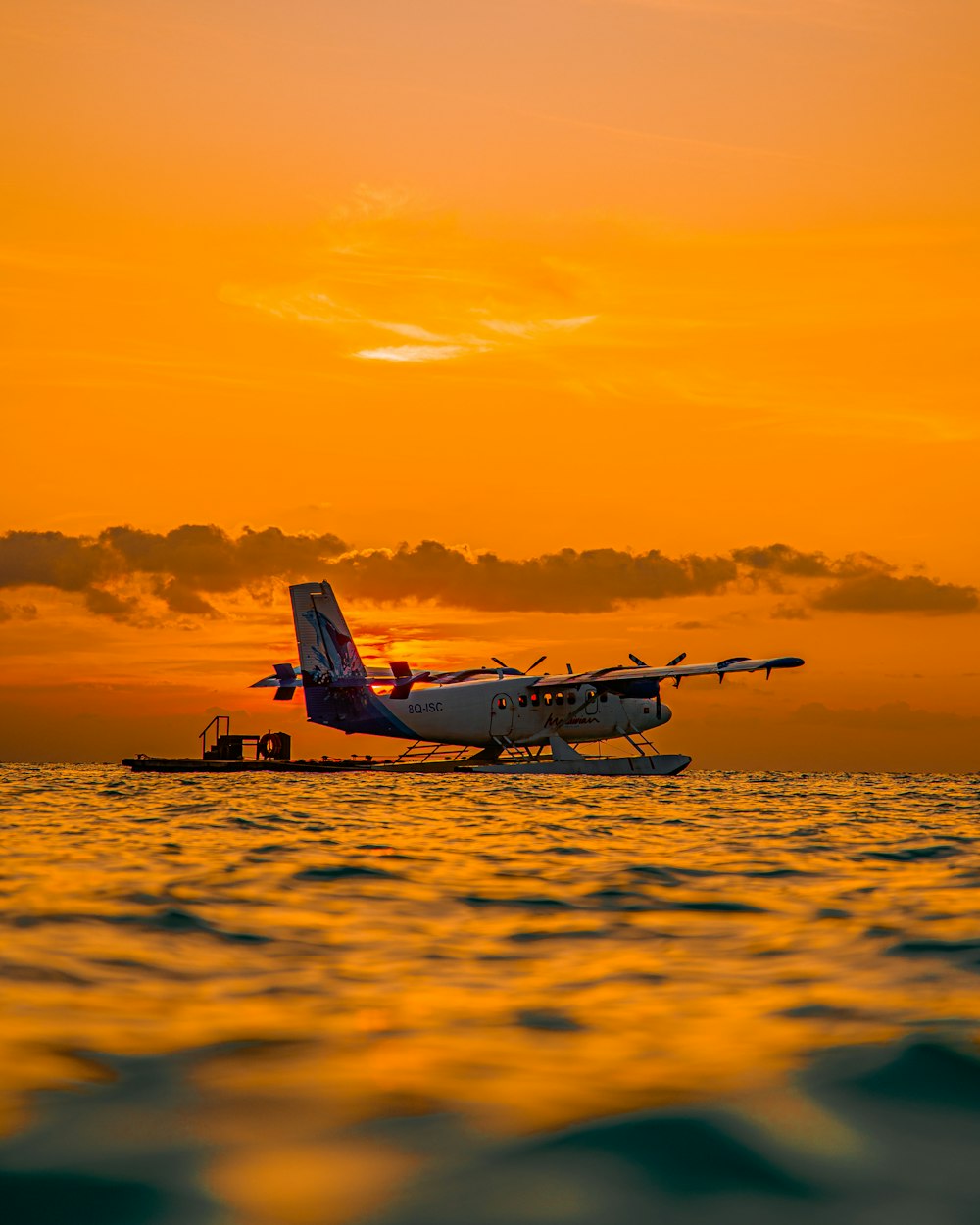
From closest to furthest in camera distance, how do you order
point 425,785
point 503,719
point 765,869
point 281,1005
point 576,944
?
point 281,1005
point 576,944
point 765,869
point 425,785
point 503,719

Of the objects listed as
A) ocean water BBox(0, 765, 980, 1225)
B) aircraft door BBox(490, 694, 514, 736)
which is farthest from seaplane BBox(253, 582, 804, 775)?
ocean water BBox(0, 765, 980, 1225)

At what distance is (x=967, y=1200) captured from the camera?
3.76m

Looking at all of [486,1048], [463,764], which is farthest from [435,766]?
[486,1048]

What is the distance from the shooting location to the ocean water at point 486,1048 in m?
3.83

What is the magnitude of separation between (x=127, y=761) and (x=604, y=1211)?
59.8 m

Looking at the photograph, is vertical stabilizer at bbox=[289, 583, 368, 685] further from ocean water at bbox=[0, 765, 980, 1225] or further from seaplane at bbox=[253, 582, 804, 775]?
ocean water at bbox=[0, 765, 980, 1225]

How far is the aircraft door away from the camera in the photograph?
58.6 m

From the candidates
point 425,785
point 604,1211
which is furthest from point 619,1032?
point 425,785

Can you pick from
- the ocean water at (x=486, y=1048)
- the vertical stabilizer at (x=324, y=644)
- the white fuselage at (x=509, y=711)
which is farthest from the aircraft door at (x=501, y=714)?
Result: the ocean water at (x=486, y=1048)

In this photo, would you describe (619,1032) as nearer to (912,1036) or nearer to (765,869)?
(912,1036)

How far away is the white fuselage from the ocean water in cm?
4448

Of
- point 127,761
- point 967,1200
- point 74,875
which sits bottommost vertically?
point 127,761

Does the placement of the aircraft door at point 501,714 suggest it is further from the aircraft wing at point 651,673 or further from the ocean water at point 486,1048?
the ocean water at point 486,1048

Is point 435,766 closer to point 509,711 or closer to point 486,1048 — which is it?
A: point 509,711
